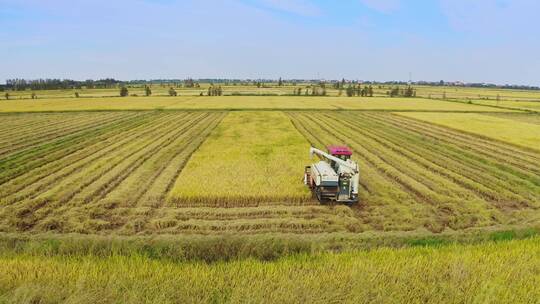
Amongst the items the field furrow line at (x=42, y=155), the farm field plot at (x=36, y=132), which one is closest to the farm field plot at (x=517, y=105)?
the farm field plot at (x=36, y=132)

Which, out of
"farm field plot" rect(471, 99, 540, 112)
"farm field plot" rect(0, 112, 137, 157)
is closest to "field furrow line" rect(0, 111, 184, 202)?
"farm field plot" rect(0, 112, 137, 157)

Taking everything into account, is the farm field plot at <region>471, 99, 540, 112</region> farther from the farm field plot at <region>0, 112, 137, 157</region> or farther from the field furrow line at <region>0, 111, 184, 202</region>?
the farm field plot at <region>0, 112, 137, 157</region>

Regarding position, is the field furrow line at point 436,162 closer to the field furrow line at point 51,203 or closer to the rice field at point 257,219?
the rice field at point 257,219

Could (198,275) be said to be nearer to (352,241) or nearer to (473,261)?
(473,261)

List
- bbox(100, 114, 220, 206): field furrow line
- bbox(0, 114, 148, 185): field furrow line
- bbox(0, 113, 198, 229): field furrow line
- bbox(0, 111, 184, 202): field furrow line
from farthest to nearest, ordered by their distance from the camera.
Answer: bbox(0, 114, 148, 185): field furrow line
bbox(0, 111, 184, 202): field furrow line
bbox(100, 114, 220, 206): field furrow line
bbox(0, 113, 198, 229): field furrow line

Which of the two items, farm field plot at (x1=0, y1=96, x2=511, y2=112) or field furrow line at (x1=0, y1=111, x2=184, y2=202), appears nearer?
field furrow line at (x1=0, y1=111, x2=184, y2=202)

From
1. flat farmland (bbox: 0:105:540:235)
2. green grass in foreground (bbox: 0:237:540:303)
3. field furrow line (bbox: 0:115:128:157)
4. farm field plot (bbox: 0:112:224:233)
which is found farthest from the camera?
field furrow line (bbox: 0:115:128:157)
